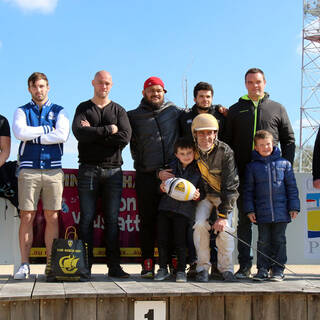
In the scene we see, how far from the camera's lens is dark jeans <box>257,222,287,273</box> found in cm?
518

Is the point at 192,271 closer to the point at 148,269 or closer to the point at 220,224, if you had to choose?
the point at 148,269

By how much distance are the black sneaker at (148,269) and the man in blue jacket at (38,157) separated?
3.29 ft

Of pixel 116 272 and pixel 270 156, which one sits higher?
pixel 270 156

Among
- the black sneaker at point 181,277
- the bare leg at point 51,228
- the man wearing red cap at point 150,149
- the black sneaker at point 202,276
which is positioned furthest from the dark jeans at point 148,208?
the bare leg at point 51,228

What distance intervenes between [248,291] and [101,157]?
1.99m

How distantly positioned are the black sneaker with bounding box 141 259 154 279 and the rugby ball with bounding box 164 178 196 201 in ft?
2.74

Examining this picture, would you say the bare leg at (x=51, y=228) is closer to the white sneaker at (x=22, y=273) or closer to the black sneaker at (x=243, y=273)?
the white sneaker at (x=22, y=273)

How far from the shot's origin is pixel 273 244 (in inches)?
207

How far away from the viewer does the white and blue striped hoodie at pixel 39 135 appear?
4.96m

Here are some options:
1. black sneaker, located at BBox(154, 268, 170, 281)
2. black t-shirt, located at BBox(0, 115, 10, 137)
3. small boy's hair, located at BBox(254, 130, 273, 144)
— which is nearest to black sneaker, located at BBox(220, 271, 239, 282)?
black sneaker, located at BBox(154, 268, 170, 281)

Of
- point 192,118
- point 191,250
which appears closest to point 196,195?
point 191,250

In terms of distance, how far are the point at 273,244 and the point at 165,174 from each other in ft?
4.55

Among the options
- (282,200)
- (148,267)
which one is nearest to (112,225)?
(148,267)

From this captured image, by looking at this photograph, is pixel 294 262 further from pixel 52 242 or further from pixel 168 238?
pixel 52 242
